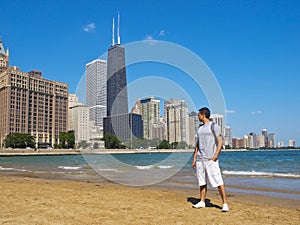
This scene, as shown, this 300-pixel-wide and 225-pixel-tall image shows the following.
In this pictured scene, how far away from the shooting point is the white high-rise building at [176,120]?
918cm

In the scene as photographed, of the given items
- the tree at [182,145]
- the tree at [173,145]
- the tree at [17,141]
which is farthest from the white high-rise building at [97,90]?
the tree at [17,141]

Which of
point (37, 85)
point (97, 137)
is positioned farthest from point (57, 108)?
point (97, 137)

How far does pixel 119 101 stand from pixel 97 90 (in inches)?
50.9

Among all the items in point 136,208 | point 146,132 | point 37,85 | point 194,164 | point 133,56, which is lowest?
point 136,208

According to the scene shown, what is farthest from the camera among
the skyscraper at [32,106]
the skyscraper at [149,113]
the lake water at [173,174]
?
the skyscraper at [32,106]

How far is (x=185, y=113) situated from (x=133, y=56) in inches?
84.9

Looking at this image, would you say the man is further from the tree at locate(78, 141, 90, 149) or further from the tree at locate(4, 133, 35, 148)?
the tree at locate(4, 133, 35, 148)

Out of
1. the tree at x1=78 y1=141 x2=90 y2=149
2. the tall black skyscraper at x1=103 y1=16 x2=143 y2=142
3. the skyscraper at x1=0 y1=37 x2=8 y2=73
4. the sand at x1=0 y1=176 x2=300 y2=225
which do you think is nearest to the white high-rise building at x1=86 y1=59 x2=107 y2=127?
the tall black skyscraper at x1=103 y1=16 x2=143 y2=142

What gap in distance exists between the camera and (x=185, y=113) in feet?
30.7

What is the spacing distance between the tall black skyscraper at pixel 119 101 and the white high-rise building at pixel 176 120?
36.6 inches

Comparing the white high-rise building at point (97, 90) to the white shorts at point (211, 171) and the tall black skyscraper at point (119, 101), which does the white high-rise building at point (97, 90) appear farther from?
the white shorts at point (211, 171)

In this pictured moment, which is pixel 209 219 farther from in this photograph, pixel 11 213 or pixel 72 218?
pixel 11 213

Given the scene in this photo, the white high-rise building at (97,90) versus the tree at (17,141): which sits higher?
the white high-rise building at (97,90)

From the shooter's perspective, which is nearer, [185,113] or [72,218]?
[72,218]
